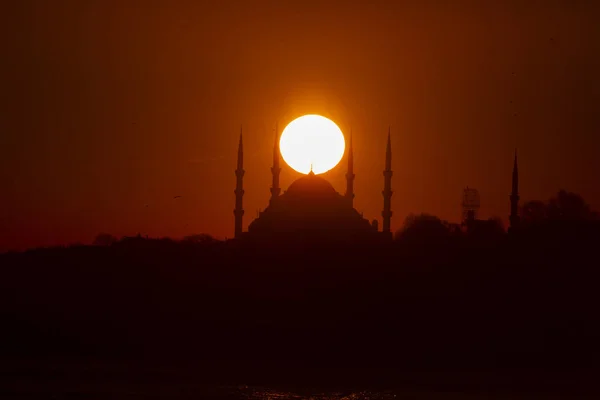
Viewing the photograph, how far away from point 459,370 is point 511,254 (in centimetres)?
813

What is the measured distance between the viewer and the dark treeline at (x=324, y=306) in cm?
4781

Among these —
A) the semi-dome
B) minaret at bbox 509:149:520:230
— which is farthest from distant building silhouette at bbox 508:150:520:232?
the semi-dome

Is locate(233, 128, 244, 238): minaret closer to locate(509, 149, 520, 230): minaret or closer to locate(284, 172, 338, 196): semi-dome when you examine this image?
locate(284, 172, 338, 196): semi-dome

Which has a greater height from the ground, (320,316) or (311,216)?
(311,216)

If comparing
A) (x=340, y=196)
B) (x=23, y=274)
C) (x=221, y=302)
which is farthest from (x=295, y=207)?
(x=23, y=274)

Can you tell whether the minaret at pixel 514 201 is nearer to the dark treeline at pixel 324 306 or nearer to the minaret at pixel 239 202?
the dark treeline at pixel 324 306

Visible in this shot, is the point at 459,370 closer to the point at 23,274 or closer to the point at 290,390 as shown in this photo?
the point at 290,390

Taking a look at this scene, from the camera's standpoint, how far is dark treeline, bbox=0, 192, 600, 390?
157ft

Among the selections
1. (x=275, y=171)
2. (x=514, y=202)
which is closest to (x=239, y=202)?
(x=275, y=171)

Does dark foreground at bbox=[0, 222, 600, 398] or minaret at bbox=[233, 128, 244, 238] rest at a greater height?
minaret at bbox=[233, 128, 244, 238]

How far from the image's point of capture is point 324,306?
4938cm

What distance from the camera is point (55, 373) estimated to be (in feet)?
143

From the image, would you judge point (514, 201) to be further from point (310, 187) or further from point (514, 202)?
point (310, 187)

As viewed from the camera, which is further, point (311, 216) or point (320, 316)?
point (311, 216)
